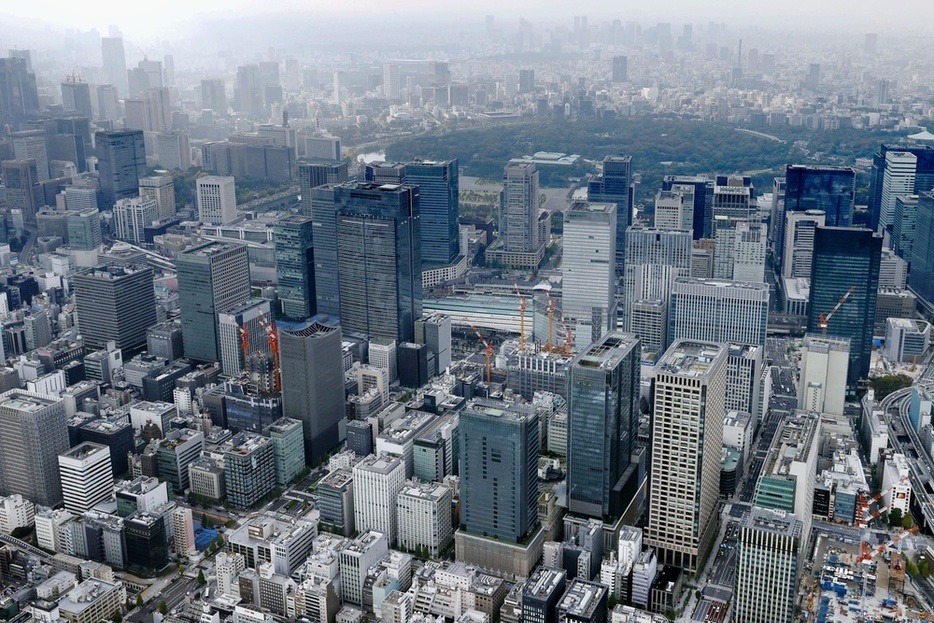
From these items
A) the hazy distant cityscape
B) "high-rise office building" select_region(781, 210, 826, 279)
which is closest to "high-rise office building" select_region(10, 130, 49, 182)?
the hazy distant cityscape

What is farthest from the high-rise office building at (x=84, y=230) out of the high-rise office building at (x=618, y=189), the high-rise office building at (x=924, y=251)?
the high-rise office building at (x=924, y=251)

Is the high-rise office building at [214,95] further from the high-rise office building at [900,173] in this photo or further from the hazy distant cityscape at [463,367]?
the high-rise office building at [900,173]

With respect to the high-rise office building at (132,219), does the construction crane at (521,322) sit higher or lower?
lower

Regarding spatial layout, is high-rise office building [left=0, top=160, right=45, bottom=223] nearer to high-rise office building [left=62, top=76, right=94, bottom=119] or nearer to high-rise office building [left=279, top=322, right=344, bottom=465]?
high-rise office building [left=62, top=76, right=94, bottom=119]

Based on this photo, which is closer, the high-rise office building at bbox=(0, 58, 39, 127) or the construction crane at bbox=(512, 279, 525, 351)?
the construction crane at bbox=(512, 279, 525, 351)

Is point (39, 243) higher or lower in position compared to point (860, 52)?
lower

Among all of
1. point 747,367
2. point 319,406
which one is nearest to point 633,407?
point 747,367

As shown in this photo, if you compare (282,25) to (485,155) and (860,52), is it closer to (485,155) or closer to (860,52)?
(485,155)
